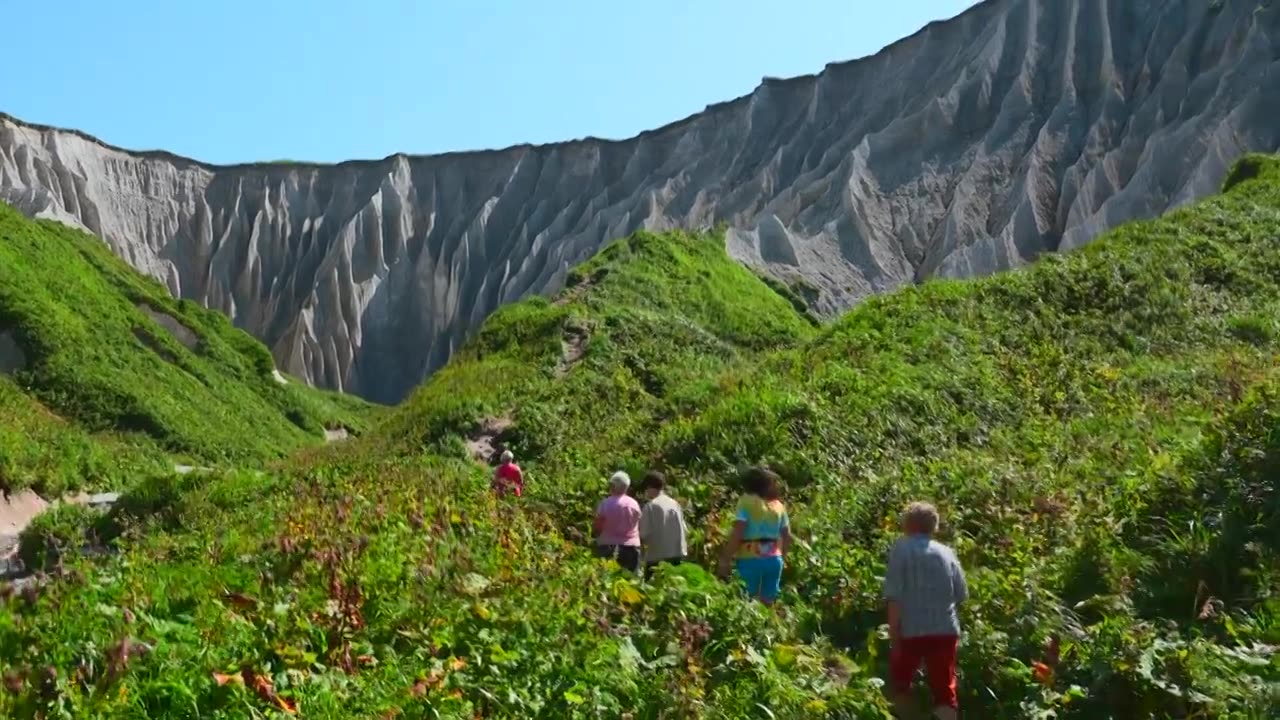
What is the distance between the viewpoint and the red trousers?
620 cm

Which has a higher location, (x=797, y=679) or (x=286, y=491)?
(x=286, y=491)

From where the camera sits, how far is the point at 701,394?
1538 cm

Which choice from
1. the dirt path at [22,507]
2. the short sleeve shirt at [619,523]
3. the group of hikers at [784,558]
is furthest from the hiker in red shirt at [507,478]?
the dirt path at [22,507]

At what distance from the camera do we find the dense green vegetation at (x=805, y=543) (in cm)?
518

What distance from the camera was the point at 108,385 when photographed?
2895cm

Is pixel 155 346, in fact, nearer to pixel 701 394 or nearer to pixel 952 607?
pixel 701 394

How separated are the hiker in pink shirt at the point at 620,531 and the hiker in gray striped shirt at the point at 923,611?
285 cm

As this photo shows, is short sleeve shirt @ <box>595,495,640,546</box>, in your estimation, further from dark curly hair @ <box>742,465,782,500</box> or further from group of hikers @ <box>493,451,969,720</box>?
dark curly hair @ <box>742,465,782,500</box>

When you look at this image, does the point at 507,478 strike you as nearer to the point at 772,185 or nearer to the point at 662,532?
the point at 662,532

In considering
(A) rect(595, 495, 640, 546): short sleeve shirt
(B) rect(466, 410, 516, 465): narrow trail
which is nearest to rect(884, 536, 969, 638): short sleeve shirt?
(A) rect(595, 495, 640, 546): short sleeve shirt

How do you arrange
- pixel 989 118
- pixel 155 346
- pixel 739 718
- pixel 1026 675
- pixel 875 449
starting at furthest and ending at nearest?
pixel 989 118, pixel 155 346, pixel 875 449, pixel 1026 675, pixel 739 718

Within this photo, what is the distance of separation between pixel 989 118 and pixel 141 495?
41.2m

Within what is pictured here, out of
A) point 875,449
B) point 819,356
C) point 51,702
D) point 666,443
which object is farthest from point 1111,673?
point 819,356

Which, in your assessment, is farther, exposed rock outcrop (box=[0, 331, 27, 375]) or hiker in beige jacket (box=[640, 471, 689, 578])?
exposed rock outcrop (box=[0, 331, 27, 375])
